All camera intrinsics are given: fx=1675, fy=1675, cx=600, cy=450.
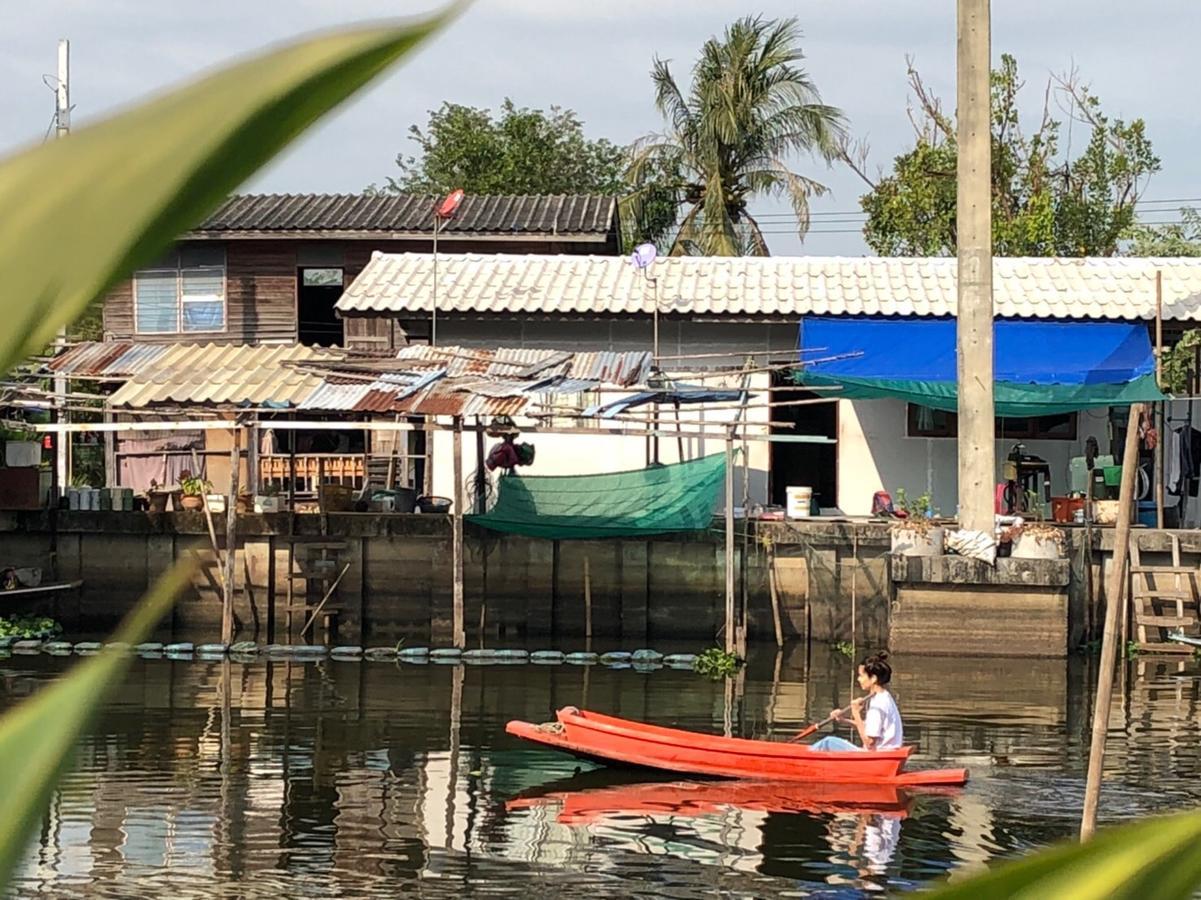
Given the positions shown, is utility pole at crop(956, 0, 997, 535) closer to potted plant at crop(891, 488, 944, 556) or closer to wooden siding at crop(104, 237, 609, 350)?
potted plant at crop(891, 488, 944, 556)

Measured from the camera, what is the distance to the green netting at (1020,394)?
1823 cm

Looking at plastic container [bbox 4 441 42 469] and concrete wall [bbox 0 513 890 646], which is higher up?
plastic container [bbox 4 441 42 469]

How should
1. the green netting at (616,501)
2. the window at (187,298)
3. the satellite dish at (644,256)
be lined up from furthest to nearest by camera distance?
1. the window at (187,298)
2. the satellite dish at (644,256)
3. the green netting at (616,501)

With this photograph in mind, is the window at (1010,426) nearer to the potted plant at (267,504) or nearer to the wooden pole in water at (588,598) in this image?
the wooden pole in water at (588,598)

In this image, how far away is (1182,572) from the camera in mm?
18469

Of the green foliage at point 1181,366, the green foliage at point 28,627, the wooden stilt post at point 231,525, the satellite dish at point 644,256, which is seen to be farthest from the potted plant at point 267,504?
the green foliage at point 1181,366

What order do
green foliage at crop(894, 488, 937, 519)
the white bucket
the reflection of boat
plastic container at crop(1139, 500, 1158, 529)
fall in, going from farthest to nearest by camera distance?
plastic container at crop(1139, 500, 1158, 529) → the white bucket → green foliage at crop(894, 488, 937, 519) → the reflection of boat

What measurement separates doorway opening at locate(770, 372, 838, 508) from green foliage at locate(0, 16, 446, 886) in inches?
780

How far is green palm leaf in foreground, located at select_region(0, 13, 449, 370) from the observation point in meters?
0.50

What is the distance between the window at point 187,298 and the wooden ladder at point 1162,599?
15.3 meters

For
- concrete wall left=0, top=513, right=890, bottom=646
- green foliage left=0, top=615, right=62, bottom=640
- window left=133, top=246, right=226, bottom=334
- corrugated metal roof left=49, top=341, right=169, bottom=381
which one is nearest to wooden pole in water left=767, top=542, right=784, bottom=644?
concrete wall left=0, top=513, right=890, bottom=646

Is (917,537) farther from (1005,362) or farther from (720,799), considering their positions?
(720,799)

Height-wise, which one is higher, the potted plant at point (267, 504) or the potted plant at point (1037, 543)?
the potted plant at point (267, 504)

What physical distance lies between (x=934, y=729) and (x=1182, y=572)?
496 centimetres
